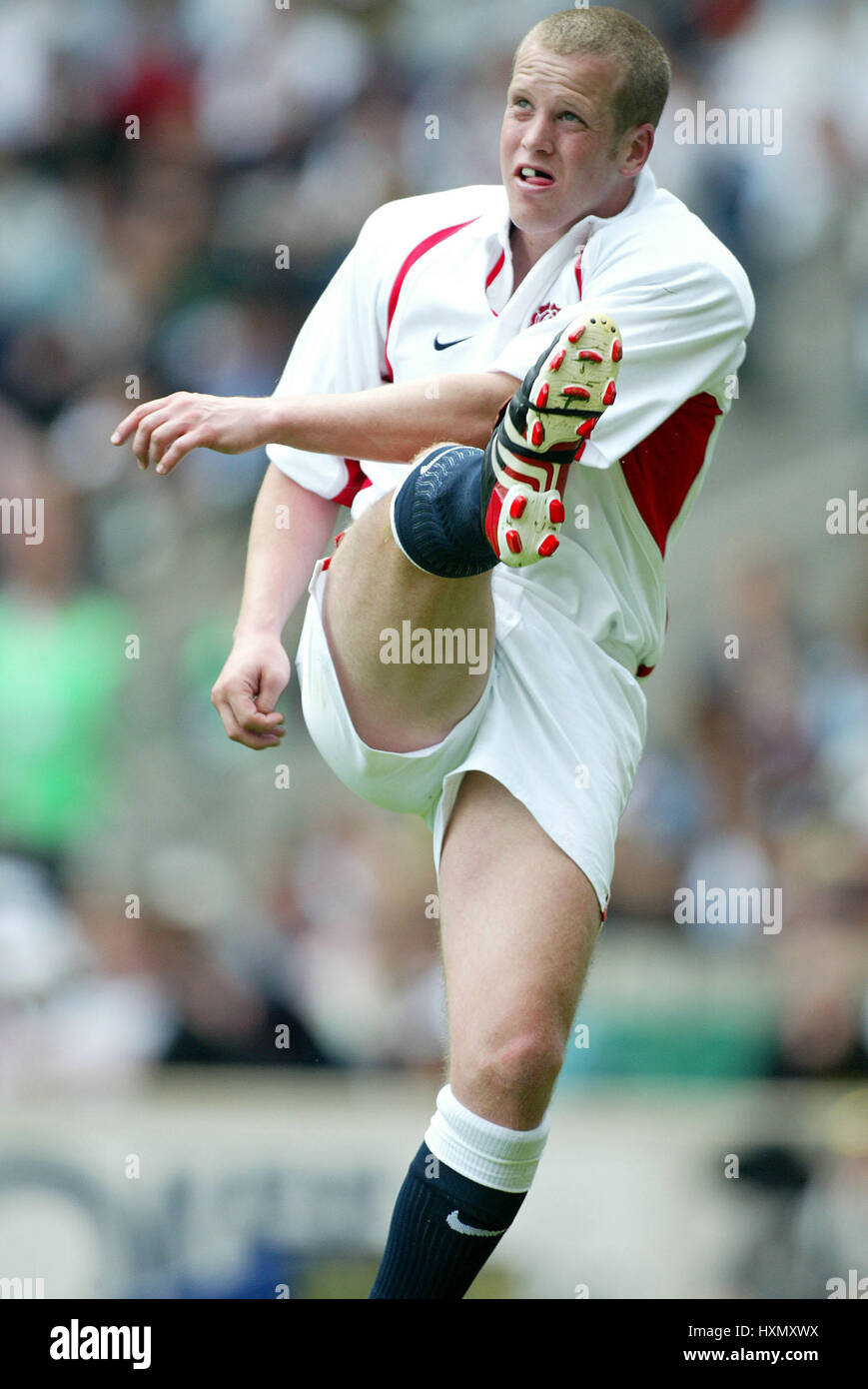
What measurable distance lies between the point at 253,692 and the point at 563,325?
658 mm

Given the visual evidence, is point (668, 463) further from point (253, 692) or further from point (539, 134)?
point (253, 692)

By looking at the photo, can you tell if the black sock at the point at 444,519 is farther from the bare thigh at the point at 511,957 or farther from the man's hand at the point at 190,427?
the bare thigh at the point at 511,957

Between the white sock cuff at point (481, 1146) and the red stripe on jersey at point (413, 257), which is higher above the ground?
the red stripe on jersey at point (413, 257)

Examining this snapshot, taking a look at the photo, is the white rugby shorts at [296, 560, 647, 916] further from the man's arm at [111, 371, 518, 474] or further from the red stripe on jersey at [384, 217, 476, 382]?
the red stripe on jersey at [384, 217, 476, 382]

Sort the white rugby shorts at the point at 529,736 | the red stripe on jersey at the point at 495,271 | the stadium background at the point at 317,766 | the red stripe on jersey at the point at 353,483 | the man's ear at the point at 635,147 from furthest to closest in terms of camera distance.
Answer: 1. the stadium background at the point at 317,766
2. the red stripe on jersey at the point at 353,483
3. the red stripe on jersey at the point at 495,271
4. the man's ear at the point at 635,147
5. the white rugby shorts at the point at 529,736

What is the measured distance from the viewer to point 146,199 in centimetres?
530

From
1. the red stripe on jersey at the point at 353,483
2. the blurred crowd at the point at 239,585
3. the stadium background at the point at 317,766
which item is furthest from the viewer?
the blurred crowd at the point at 239,585

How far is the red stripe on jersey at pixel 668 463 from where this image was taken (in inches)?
96.8

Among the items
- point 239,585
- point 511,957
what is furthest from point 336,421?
point 239,585

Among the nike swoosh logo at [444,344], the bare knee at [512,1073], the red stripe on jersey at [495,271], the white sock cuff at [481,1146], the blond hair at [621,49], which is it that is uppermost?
the blond hair at [621,49]

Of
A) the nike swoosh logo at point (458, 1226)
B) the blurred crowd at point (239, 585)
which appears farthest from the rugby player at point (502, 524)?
the blurred crowd at point (239, 585)

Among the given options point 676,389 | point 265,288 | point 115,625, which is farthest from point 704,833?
point 676,389

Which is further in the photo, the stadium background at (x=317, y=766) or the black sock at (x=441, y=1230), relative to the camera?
the stadium background at (x=317, y=766)

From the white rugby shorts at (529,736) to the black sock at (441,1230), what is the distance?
1.34 feet
